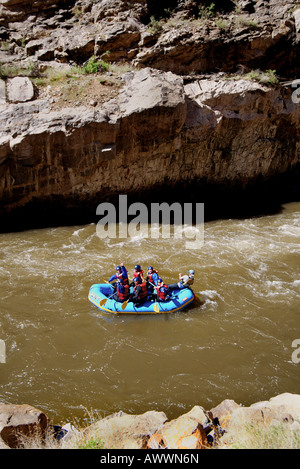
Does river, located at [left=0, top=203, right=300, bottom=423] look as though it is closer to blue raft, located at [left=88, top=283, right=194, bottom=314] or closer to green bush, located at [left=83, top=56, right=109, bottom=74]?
blue raft, located at [left=88, top=283, right=194, bottom=314]

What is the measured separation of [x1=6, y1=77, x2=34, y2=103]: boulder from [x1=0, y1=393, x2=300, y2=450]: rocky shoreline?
34.0 feet

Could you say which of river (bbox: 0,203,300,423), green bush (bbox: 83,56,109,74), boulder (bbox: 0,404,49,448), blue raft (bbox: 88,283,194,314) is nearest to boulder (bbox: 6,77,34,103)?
green bush (bbox: 83,56,109,74)

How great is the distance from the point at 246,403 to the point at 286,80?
13876 mm

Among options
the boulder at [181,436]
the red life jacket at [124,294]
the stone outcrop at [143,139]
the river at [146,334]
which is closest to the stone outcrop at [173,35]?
the stone outcrop at [143,139]

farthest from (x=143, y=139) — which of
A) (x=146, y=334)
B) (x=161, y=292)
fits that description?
(x=146, y=334)

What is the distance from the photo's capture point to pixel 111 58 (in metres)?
13.3

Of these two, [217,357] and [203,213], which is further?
[203,213]

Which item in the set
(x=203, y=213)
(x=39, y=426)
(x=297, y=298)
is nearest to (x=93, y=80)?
(x=203, y=213)

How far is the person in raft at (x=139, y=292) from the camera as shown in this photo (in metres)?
7.01

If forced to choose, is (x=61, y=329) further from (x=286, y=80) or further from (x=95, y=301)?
(x=286, y=80)

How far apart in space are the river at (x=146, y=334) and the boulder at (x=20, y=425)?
0.88m

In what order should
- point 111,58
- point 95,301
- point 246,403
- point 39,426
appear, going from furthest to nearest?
point 111,58 → point 95,301 → point 246,403 → point 39,426

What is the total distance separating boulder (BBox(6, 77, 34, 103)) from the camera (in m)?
10.8

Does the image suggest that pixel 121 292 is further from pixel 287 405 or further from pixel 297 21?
pixel 297 21
